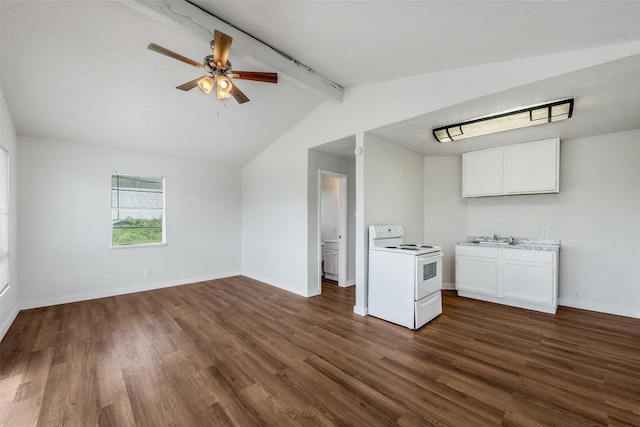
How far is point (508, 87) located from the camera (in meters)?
2.32

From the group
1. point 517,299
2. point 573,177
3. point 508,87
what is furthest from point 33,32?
point 573,177

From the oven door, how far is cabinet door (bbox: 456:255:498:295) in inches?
39.7

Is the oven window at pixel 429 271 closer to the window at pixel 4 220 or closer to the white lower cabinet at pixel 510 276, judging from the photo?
the white lower cabinet at pixel 510 276

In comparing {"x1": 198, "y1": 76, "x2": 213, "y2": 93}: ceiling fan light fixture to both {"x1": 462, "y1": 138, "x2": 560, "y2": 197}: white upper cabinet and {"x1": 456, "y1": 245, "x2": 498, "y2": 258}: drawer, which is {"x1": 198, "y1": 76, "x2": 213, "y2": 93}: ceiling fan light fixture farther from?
{"x1": 456, "y1": 245, "x2": 498, "y2": 258}: drawer

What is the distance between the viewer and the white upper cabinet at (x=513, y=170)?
3.54m

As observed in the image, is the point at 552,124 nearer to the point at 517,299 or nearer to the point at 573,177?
the point at 573,177

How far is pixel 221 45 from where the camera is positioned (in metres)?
2.11

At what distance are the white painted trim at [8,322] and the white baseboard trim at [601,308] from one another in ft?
22.5

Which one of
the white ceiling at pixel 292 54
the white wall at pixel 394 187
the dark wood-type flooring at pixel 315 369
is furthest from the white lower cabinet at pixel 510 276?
the white ceiling at pixel 292 54

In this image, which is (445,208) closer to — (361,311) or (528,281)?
(528,281)

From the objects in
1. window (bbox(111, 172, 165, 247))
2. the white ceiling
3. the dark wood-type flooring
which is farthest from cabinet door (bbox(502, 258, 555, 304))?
window (bbox(111, 172, 165, 247))

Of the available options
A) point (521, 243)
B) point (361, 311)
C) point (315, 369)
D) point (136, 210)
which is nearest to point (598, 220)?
point (521, 243)

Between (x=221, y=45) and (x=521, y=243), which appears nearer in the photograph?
(x=221, y=45)

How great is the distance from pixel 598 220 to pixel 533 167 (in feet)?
3.50
